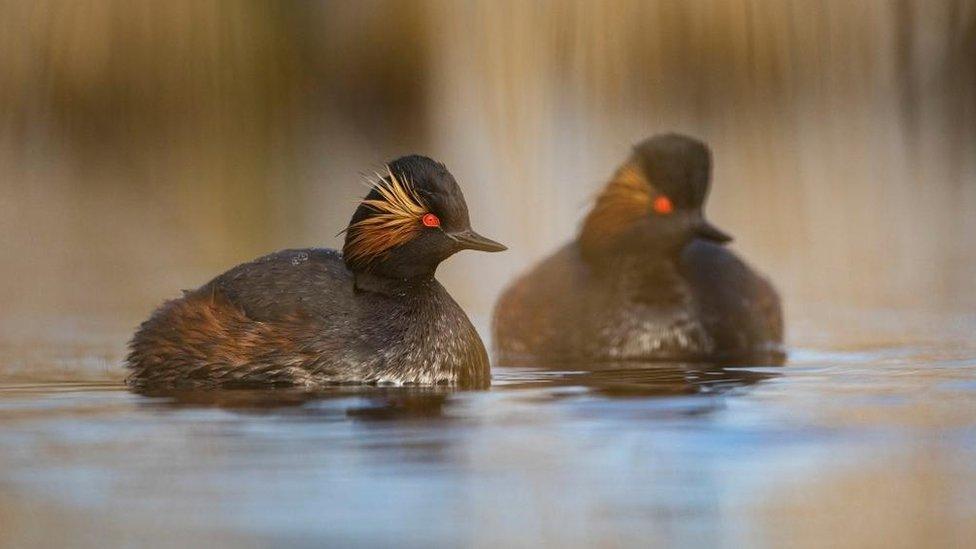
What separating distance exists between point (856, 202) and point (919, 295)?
18.3 feet

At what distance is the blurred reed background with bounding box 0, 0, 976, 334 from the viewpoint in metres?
11.2

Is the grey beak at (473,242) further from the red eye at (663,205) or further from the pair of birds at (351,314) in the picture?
the red eye at (663,205)

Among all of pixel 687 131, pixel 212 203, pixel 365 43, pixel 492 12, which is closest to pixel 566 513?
pixel 492 12

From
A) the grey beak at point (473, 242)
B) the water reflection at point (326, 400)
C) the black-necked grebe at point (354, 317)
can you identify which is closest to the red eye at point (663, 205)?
the black-necked grebe at point (354, 317)

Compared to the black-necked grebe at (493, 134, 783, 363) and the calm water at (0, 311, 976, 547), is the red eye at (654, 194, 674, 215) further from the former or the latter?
the calm water at (0, 311, 976, 547)

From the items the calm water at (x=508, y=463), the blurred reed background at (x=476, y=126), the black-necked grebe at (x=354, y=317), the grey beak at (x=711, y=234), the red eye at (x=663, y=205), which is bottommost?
the calm water at (x=508, y=463)

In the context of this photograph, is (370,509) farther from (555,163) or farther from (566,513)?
(555,163)

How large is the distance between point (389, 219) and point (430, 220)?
178 mm

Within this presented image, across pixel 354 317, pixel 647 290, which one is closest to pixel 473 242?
pixel 354 317

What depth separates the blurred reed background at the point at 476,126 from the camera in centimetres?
1119

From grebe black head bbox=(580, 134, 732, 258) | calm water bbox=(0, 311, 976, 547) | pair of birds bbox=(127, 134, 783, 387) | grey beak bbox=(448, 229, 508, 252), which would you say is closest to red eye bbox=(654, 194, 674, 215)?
grebe black head bbox=(580, 134, 732, 258)

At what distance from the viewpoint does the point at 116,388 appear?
283 inches

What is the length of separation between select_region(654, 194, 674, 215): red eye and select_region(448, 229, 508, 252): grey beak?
2.23 metres

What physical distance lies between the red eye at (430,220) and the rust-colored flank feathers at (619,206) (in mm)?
2333
